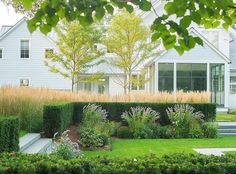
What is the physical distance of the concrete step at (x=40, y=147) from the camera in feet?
36.9

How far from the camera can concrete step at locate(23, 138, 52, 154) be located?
36.9 feet

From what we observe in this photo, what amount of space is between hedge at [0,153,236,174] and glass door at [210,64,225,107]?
2553cm

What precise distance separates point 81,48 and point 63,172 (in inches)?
971

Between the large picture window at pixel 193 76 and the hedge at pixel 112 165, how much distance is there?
942 inches

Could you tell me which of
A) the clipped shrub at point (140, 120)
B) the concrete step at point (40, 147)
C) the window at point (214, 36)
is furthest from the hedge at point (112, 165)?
the window at point (214, 36)

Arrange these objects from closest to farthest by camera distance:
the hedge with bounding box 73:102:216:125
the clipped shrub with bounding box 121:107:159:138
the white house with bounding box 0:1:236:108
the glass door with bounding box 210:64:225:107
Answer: the clipped shrub with bounding box 121:107:159:138 < the hedge with bounding box 73:102:216:125 < the white house with bounding box 0:1:236:108 < the glass door with bounding box 210:64:225:107

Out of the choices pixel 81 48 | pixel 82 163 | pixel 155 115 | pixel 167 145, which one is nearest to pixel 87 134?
pixel 167 145

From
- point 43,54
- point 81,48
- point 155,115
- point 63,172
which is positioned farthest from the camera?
point 43,54

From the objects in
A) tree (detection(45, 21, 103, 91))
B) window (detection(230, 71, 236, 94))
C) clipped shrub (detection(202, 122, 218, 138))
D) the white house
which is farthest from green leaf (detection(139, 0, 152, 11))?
window (detection(230, 71, 236, 94))

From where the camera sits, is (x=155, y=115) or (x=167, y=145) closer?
(x=167, y=145)

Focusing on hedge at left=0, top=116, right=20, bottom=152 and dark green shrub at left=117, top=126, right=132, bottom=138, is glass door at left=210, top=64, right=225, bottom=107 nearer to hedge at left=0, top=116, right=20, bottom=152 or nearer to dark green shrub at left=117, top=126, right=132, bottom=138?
dark green shrub at left=117, top=126, right=132, bottom=138

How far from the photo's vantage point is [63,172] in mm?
5359

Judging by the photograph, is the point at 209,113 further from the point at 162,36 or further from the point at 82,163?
the point at 162,36

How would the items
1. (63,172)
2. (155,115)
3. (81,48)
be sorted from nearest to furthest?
(63,172) < (155,115) < (81,48)
